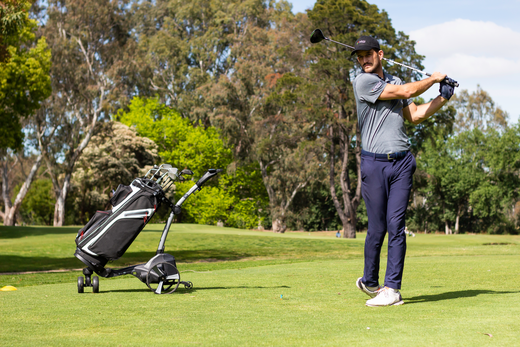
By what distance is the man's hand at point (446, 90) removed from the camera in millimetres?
5305

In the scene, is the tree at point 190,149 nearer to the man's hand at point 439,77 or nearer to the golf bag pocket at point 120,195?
the golf bag pocket at point 120,195

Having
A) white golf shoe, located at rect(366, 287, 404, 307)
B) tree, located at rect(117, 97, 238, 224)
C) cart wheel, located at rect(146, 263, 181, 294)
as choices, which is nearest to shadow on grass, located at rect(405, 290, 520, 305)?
white golf shoe, located at rect(366, 287, 404, 307)

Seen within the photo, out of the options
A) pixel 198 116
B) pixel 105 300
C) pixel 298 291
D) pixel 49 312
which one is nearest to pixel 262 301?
pixel 298 291

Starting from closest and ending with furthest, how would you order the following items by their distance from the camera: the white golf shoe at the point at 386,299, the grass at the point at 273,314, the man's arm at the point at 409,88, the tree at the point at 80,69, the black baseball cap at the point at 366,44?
the grass at the point at 273,314 < the white golf shoe at the point at 386,299 < the man's arm at the point at 409,88 < the black baseball cap at the point at 366,44 < the tree at the point at 80,69

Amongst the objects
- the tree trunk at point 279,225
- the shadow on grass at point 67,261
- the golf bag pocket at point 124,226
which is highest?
the golf bag pocket at point 124,226

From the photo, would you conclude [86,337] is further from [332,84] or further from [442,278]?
[332,84]

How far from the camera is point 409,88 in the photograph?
203 inches

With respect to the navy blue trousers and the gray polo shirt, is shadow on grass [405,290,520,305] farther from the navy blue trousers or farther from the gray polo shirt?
the gray polo shirt

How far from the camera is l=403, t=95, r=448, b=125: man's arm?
538 centimetres

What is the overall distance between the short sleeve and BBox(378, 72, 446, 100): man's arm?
0.05 m

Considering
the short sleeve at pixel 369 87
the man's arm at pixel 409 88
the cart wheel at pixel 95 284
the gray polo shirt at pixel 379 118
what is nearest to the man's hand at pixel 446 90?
the man's arm at pixel 409 88

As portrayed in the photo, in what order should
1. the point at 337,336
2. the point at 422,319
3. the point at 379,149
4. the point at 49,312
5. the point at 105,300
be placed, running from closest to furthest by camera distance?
the point at 337,336
the point at 422,319
the point at 49,312
the point at 379,149
the point at 105,300

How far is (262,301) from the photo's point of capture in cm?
555

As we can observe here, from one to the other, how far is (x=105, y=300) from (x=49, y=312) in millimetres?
870
